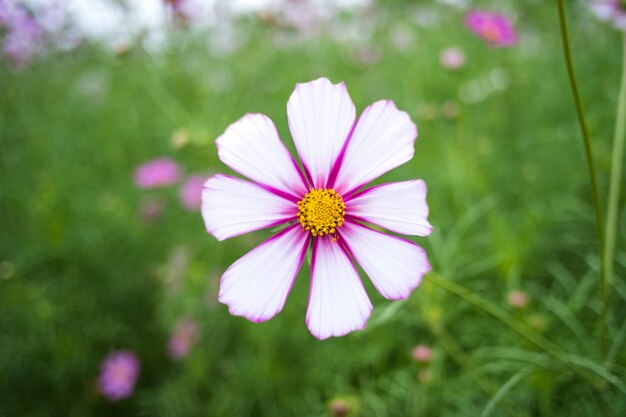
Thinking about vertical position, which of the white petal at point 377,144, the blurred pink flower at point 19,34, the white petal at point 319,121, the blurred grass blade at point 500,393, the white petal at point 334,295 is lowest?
the blurred grass blade at point 500,393

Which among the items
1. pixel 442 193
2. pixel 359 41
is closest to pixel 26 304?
pixel 442 193

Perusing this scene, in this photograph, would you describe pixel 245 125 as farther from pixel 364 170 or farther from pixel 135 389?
pixel 135 389

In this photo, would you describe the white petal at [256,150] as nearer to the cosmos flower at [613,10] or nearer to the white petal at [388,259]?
the white petal at [388,259]

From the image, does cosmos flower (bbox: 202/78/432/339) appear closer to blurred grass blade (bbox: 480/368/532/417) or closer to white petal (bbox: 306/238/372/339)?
white petal (bbox: 306/238/372/339)

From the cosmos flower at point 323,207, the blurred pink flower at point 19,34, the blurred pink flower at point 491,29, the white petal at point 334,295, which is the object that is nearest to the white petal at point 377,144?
the cosmos flower at point 323,207

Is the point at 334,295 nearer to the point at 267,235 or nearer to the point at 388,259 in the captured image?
the point at 388,259

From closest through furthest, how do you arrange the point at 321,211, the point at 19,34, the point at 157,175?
the point at 321,211
the point at 19,34
the point at 157,175

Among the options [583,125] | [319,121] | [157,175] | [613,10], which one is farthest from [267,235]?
[613,10]
